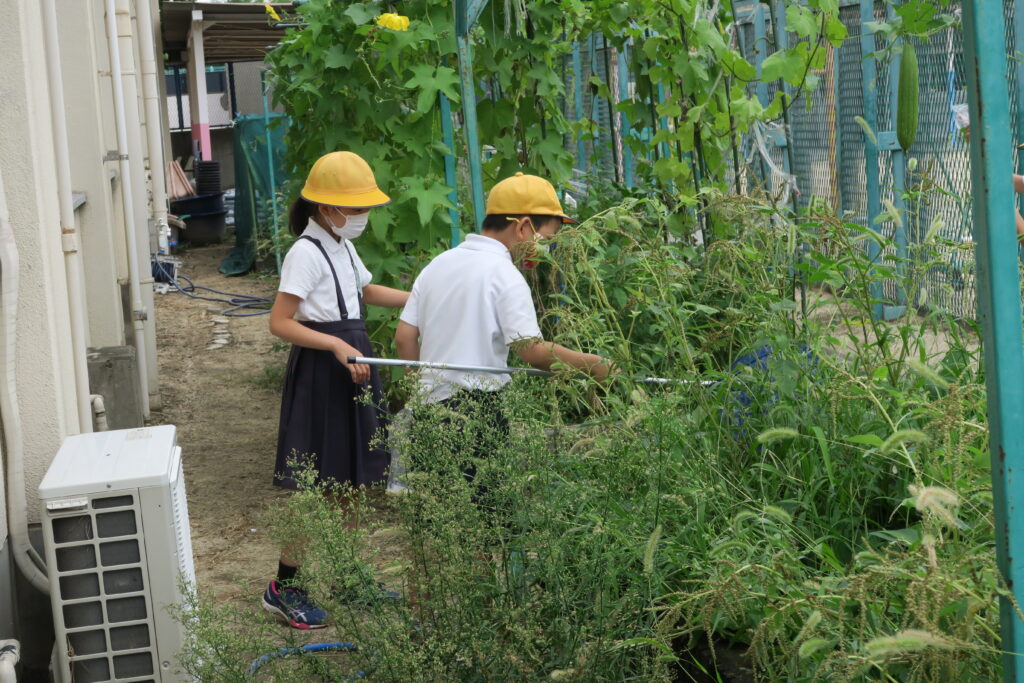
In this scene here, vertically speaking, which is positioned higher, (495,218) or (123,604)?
(495,218)

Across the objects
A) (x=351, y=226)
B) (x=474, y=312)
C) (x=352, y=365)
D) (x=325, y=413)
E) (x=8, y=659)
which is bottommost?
(x=8, y=659)

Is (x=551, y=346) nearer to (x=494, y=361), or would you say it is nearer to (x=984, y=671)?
(x=494, y=361)

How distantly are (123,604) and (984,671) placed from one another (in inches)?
79.8

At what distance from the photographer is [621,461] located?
8.78 feet

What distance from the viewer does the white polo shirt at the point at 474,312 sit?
3541mm

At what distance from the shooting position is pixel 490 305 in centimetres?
358

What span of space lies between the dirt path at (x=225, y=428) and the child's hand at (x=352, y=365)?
787 mm

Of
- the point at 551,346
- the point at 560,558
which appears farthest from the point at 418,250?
the point at 560,558

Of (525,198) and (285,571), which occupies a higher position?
(525,198)

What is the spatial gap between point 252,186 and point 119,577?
407 inches

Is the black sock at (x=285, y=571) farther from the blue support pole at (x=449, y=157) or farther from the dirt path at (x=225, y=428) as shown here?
the blue support pole at (x=449, y=157)

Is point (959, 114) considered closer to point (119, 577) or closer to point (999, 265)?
point (999, 265)

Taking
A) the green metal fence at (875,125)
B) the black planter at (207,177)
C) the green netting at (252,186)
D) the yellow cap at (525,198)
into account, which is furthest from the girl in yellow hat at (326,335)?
the black planter at (207,177)

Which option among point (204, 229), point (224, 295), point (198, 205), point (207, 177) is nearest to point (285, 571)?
point (224, 295)
